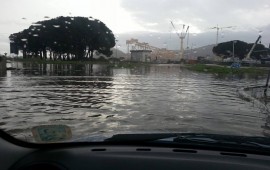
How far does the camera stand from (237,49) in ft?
458

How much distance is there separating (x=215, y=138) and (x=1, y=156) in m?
1.66

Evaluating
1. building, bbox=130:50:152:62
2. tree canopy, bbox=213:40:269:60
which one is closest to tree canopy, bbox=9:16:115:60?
building, bbox=130:50:152:62

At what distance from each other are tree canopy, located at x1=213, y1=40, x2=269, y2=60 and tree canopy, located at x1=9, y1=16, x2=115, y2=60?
169 ft

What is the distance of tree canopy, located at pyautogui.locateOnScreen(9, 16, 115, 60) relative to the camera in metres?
90.1

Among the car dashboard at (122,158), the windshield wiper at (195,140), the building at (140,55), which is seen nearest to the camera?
the car dashboard at (122,158)

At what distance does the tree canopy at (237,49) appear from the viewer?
13762 cm

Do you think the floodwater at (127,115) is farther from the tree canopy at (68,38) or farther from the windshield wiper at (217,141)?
the tree canopy at (68,38)

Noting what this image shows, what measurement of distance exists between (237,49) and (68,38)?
226 feet

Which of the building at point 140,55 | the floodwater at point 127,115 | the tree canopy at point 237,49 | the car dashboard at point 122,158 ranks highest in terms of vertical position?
the tree canopy at point 237,49

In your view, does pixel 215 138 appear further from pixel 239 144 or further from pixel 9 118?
pixel 9 118

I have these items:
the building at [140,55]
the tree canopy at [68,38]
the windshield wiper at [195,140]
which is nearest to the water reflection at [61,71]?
the windshield wiper at [195,140]

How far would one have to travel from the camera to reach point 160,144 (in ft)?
9.80

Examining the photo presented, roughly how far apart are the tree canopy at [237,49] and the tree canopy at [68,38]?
51.5 m

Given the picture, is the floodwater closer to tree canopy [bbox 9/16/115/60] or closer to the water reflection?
the water reflection
